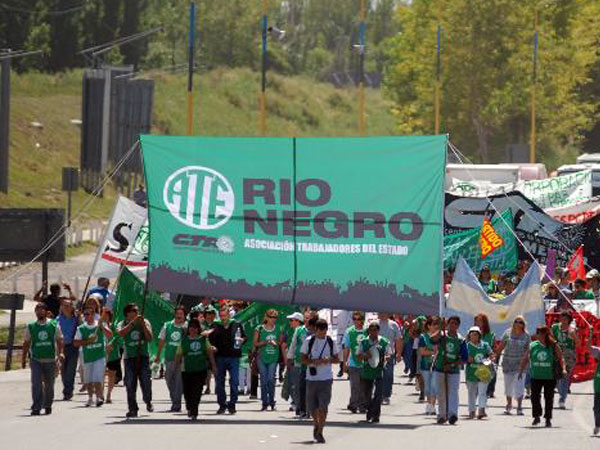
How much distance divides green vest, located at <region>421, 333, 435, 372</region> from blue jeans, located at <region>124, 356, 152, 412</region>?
11.8 ft

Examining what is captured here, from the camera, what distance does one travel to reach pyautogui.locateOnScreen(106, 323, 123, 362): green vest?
27.8 m

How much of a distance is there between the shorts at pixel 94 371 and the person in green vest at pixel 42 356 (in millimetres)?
1235

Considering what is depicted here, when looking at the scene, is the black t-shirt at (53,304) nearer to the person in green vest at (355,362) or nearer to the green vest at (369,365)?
the person in green vest at (355,362)

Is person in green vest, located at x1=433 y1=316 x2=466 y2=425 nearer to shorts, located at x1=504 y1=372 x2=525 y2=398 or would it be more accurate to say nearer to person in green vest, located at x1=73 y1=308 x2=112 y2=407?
shorts, located at x1=504 y1=372 x2=525 y2=398

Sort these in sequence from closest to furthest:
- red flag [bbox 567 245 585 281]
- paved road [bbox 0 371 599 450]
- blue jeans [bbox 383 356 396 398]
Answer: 1. paved road [bbox 0 371 599 450]
2. blue jeans [bbox 383 356 396 398]
3. red flag [bbox 567 245 585 281]

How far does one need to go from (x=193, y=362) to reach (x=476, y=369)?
376cm

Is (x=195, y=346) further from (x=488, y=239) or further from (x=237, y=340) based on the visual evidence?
(x=488, y=239)

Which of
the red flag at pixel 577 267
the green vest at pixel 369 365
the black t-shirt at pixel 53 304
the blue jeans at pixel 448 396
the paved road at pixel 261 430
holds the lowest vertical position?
the paved road at pixel 261 430

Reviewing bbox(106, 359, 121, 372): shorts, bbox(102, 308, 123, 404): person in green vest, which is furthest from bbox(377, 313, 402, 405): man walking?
bbox(106, 359, 121, 372): shorts

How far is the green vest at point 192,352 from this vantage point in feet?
82.6

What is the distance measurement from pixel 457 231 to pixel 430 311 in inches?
659

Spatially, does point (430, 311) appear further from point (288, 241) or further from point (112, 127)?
point (112, 127)

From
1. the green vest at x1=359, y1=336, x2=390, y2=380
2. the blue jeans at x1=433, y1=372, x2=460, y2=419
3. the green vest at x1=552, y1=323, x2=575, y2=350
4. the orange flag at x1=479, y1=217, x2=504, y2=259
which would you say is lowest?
the blue jeans at x1=433, y1=372, x2=460, y2=419

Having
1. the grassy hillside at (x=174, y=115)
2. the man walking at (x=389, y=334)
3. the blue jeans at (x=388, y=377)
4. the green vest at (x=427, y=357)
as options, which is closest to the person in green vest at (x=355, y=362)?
the blue jeans at (x=388, y=377)
